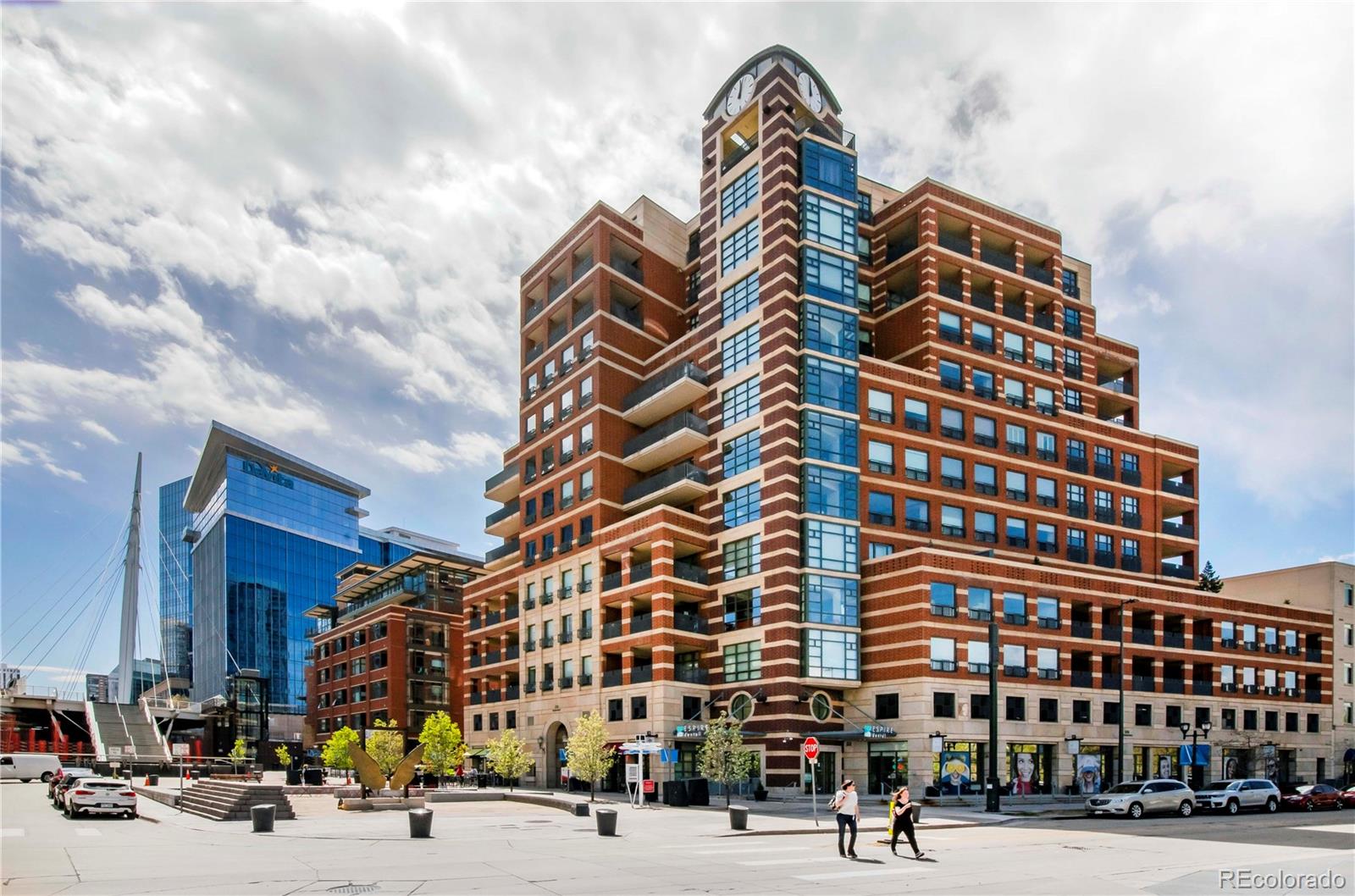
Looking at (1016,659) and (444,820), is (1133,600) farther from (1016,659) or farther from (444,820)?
(444,820)

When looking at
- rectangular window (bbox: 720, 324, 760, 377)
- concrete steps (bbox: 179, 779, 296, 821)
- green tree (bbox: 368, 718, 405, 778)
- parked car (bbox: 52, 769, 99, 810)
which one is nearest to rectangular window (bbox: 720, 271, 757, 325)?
rectangular window (bbox: 720, 324, 760, 377)

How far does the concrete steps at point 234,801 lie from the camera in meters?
37.0

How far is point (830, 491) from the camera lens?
2178 inches

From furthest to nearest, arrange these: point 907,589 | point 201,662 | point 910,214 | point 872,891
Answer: point 201,662
point 910,214
point 907,589
point 872,891

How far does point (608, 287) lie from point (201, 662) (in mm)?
141850

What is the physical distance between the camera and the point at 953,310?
6231cm

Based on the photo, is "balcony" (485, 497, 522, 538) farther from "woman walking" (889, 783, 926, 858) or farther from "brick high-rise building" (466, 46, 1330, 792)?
"woman walking" (889, 783, 926, 858)

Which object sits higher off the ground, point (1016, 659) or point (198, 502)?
point (198, 502)

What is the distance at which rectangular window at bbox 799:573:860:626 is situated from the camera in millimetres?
53688

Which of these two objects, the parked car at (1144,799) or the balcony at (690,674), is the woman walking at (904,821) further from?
the balcony at (690,674)

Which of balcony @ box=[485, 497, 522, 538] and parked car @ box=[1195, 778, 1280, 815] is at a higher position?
balcony @ box=[485, 497, 522, 538]

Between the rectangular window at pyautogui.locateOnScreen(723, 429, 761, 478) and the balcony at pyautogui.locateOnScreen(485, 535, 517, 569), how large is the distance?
25.2 meters

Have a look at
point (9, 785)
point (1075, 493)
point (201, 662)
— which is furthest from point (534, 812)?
point (201, 662)

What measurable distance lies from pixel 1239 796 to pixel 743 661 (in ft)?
78.4
